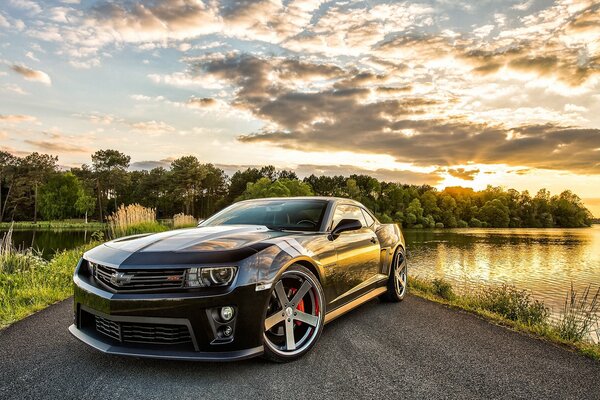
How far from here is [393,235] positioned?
626 centimetres

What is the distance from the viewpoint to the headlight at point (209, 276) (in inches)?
119

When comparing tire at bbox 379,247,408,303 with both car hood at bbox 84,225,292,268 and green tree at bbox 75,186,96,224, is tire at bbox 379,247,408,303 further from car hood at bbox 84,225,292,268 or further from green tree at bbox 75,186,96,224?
green tree at bbox 75,186,96,224

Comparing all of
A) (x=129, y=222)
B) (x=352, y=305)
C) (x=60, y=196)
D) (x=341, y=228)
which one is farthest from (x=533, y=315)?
(x=60, y=196)

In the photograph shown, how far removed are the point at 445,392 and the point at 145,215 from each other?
15.1 metres

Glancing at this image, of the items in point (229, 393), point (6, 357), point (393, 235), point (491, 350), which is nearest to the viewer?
point (229, 393)

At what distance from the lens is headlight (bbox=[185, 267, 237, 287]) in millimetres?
3020

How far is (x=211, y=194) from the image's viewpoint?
10081 cm

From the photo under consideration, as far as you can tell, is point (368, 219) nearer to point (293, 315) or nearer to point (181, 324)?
point (293, 315)

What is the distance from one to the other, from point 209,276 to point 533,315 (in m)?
5.67

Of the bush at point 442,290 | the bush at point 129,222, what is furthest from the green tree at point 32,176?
the bush at point 442,290

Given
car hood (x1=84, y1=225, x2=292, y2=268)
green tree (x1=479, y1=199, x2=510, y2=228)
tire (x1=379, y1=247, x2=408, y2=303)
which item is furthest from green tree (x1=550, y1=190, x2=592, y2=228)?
car hood (x1=84, y1=225, x2=292, y2=268)

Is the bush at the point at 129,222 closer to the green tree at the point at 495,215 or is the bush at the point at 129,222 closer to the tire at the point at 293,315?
the tire at the point at 293,315

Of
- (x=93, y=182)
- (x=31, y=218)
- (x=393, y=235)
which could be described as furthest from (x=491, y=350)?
(x=31, y=218)

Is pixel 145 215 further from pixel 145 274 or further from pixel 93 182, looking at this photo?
pixel 93 182
